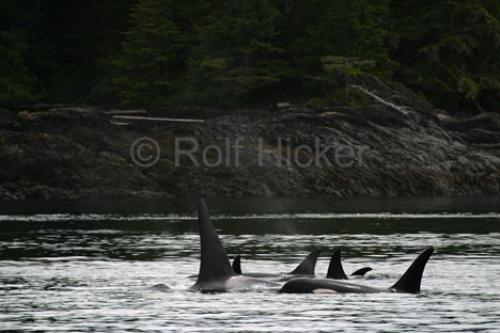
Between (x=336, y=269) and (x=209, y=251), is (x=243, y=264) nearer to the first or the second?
(x=336, y=269)

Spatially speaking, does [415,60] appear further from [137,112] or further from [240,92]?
[137,112]

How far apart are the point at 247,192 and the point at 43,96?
3033cm

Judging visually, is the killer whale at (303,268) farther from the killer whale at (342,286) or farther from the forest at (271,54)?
the forest at (271,54)

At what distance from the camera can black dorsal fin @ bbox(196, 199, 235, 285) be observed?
29953mm

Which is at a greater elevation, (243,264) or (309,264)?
(309,264)

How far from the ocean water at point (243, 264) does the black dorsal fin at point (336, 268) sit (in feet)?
1.80

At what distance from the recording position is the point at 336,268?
3344cm

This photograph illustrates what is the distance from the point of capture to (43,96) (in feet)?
352

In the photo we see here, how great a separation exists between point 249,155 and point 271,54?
20.7 meters

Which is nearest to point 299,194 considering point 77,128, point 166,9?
point 77,128
